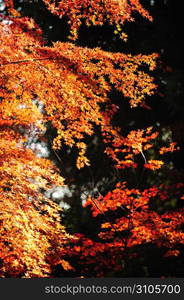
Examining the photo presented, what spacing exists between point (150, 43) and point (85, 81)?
3982mm

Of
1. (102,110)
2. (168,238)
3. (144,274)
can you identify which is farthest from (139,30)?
(144,274)

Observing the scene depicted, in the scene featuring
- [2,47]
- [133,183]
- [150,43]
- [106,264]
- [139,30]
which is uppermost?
[139,30]

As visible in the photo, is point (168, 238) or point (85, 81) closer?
point (85, 81)

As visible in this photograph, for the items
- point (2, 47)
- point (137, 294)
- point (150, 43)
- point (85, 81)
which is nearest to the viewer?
point (2, 47)

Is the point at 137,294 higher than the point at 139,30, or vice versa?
the point at 139,30

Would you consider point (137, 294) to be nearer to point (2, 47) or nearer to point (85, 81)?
point (85, 81)

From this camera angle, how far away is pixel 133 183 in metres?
11.4

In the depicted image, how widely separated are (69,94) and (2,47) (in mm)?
1530

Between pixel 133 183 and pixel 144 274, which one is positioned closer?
pixel 144 274

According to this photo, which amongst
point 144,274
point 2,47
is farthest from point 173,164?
point 2,47

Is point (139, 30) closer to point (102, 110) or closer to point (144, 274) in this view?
point (102, 110)

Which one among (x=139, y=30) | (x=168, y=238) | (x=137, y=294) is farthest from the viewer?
(x=139, y=30)

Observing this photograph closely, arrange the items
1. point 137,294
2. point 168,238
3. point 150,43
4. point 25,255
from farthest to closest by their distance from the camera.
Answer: point 150,43 → point 168,238 → point 137,294 → point 25,255

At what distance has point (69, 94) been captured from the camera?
247 inches
